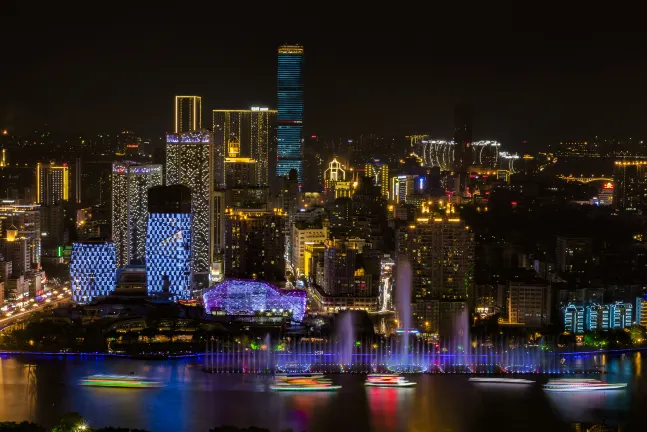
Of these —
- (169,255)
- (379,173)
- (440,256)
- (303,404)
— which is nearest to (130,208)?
(169,255)

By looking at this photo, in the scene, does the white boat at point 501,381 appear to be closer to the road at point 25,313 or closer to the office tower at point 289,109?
the road at point 25,313

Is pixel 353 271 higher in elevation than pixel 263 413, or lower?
higher

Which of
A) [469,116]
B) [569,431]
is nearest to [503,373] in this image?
[569,431]

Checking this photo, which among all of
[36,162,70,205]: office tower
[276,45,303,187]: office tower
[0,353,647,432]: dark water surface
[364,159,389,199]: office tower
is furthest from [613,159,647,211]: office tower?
[0,353,647,432]: dark water surface

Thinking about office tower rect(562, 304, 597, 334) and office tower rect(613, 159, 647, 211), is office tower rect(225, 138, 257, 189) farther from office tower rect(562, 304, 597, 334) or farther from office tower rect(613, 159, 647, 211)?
office tower rect(562, 304, 597, 334)

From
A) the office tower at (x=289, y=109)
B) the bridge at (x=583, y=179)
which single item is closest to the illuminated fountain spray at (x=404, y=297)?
the office tower at (x=289, y=109)

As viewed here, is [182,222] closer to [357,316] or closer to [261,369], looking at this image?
[357,316]
